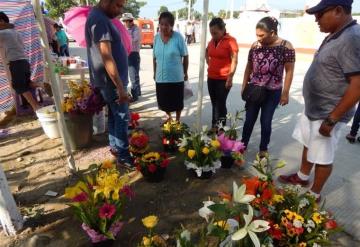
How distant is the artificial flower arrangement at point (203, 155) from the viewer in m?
2.97

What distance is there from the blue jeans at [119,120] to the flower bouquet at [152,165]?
12.3 inches

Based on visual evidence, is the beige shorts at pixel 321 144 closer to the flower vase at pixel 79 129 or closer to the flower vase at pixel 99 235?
the flower vase at pixel 99 235

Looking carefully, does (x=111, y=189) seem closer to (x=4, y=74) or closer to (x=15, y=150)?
(x=15, y=150)

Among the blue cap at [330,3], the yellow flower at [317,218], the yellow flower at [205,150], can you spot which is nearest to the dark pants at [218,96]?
the yellow flower at [205,150]

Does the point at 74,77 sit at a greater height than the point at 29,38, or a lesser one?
lesser

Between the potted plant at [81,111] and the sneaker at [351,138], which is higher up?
the potted plant at [81,111]

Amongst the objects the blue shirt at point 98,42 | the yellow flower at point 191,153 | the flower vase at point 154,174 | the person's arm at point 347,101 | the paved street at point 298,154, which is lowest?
the paved street at point 298,154

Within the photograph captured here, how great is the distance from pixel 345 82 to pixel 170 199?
1810 mm

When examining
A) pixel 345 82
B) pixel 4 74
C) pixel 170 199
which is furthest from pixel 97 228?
pixel 4 74

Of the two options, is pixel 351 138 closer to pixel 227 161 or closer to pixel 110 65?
pixel 227 161

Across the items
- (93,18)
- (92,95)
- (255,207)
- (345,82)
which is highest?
(93,18)

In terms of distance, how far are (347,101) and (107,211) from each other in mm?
1866

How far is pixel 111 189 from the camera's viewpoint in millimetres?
2062

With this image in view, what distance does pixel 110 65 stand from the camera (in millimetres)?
2684
